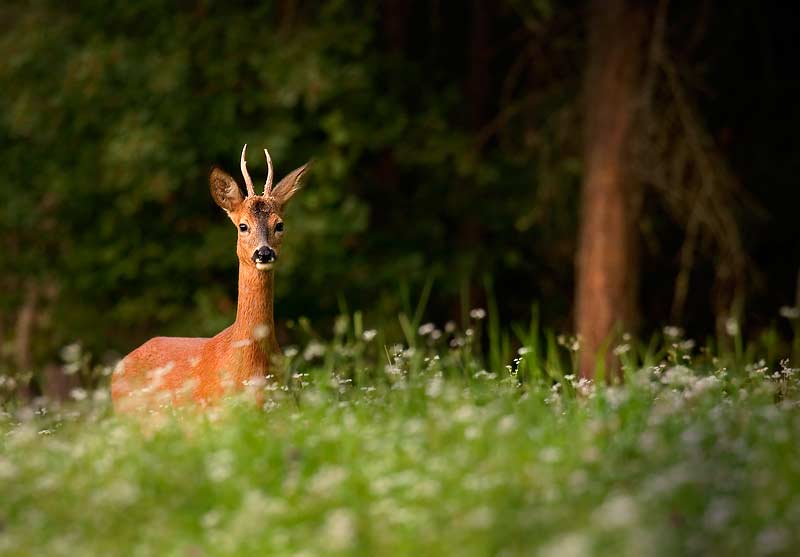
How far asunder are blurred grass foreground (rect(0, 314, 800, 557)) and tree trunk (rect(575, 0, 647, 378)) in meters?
5.80

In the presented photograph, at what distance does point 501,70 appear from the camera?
1540cm

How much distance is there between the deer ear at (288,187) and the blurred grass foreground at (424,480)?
136cm

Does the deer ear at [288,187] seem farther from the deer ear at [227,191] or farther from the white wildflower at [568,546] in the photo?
the white wildflower at [568,546]

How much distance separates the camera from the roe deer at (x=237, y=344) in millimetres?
5605

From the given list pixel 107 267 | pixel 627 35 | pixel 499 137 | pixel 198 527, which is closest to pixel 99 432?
pixel 198 527

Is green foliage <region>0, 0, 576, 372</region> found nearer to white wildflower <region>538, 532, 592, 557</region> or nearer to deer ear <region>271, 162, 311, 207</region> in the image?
deer ear <region>271, 162, 311, 207</region>

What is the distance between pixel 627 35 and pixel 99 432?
23.3 ft

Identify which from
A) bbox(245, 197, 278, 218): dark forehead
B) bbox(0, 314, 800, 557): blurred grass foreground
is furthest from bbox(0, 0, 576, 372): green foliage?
bbox(0, 314, 800, 557): blurred grass foreground

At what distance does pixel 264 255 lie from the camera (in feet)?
19.0

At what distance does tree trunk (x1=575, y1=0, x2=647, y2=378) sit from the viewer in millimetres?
10867

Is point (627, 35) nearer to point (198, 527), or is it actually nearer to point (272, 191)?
point (272, 191)

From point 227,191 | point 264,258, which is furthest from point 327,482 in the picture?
point 227,191

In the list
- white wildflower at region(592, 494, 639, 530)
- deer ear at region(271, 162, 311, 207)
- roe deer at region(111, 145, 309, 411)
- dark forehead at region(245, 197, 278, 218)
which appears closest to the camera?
white wildflower at region(592, 494, 639, 530)

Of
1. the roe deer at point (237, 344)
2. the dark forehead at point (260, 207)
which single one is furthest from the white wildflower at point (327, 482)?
the dark forehead at point (260, 207)
